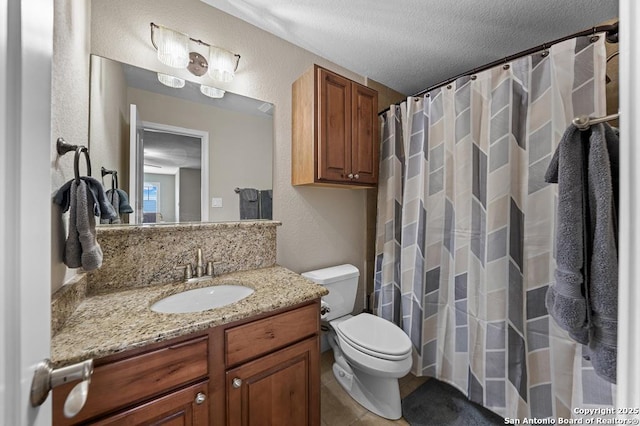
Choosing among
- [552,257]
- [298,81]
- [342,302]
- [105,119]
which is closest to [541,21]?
[552,257]

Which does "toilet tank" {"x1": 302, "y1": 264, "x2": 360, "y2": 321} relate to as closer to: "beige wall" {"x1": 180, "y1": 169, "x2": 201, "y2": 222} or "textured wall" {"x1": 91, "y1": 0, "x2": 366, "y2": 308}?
"textured wall" {"x1": 91, "y1": 0, "x2": 366, "y2": 308}

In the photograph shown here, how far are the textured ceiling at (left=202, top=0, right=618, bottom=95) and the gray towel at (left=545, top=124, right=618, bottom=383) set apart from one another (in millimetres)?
1168

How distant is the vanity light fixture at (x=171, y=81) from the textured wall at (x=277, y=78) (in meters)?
0.05

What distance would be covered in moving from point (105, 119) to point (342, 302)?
1.71 metres

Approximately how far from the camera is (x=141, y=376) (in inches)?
28.7

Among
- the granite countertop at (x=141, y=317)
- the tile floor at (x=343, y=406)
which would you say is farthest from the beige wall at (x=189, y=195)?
the tile floor at (x=343, y=406)

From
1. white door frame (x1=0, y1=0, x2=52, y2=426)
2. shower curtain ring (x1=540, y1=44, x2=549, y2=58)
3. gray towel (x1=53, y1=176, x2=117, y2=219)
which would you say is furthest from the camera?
shower curtain ring (x1=540, y1=44, x2=549, y2=58)

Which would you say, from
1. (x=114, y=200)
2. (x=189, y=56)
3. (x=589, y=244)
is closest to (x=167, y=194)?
(x=114, y=200)

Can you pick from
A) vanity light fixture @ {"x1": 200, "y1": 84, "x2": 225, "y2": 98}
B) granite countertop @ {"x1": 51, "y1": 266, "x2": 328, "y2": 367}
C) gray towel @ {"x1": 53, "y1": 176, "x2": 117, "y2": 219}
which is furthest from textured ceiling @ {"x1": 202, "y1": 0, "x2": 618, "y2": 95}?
granite countertop @ {"x1": 51, "y1": 266, "x2": 328, "y2": 367}

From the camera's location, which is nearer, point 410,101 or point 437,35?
point 437,35

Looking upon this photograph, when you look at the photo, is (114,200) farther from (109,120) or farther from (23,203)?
(23,203)

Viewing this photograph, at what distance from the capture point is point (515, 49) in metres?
1.71

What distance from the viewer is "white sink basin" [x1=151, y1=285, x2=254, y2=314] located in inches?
42.3

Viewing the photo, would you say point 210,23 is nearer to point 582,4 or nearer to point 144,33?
point 144,33
